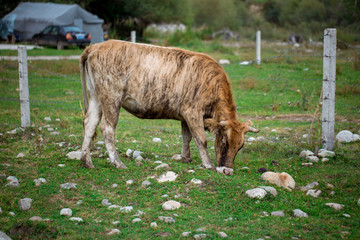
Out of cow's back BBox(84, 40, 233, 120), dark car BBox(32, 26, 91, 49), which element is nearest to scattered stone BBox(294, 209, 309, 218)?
cow's back BBox(84, 40, 233, 120)

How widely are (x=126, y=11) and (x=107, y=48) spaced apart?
24.0 meters

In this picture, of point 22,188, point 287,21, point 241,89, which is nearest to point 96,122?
point 22,188

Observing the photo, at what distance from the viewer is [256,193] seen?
5.51 metres

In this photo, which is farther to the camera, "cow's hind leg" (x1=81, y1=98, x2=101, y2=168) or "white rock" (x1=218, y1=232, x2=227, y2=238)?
"cow's hind leg" (x1=81, y1=98, x2=101, y2=168)

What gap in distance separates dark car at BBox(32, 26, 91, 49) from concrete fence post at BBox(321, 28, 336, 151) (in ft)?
Result: 60.6

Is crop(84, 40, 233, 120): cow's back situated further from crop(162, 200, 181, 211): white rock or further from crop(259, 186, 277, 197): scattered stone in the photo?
crop(162, 200, 181, 211): white rock

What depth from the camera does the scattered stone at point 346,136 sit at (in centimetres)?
852

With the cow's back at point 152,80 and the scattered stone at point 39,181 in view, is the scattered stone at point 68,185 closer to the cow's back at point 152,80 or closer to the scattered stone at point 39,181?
the scattered stone at point 39,181

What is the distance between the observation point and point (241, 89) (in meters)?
14.7

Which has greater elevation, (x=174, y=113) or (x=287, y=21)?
(x=287, y=21)

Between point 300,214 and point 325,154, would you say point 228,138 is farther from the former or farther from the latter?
point 325,154

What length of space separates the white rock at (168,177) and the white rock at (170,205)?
90 cm

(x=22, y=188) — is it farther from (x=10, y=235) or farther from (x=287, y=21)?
(x=287, y=21)

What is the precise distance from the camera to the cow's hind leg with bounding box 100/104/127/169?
6.87 metres
